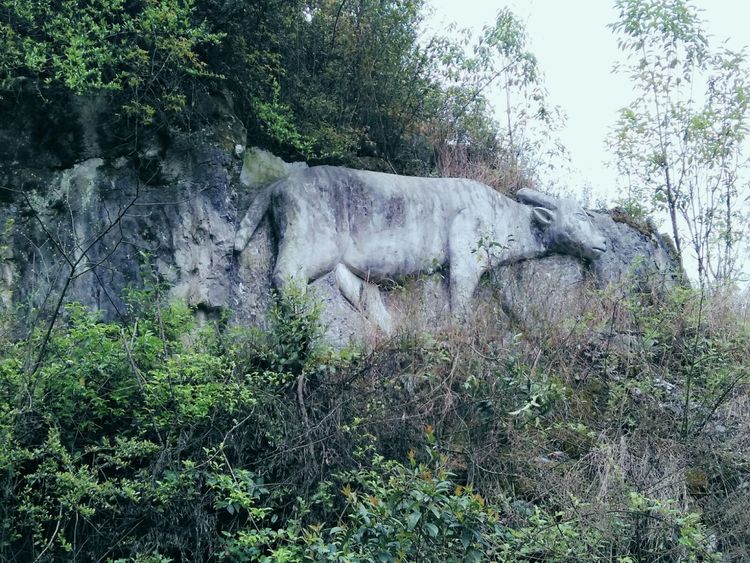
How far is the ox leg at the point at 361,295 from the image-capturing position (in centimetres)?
842

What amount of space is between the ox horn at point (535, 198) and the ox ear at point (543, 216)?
0.09m

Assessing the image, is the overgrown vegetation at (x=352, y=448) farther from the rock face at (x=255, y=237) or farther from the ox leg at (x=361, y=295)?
the ox leg at (x=361, y=295)

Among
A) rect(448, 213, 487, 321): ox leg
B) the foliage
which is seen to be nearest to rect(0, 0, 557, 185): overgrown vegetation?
the foliage

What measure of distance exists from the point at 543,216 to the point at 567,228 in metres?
0.30

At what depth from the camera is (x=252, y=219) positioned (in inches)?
340

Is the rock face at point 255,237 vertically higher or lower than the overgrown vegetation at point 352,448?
higher

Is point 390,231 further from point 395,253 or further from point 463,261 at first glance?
point 463,261

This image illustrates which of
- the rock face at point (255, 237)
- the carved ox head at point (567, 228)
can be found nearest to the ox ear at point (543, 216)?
the carved ox head at point (567, 228)

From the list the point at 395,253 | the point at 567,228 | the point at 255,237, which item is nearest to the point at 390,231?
the point at 395,253

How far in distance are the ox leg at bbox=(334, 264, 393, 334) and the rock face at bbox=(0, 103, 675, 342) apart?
0.6 inches

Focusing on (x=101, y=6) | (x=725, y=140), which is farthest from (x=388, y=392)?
(x=725, y=140)

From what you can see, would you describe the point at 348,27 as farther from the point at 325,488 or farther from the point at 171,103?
the point at 325,488

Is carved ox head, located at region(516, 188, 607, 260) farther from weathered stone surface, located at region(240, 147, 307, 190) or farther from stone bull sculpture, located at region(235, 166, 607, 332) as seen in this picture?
weathered stone surface, located at region(240, 147, 307, 190)

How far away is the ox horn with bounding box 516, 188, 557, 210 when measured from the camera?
1039 cm
